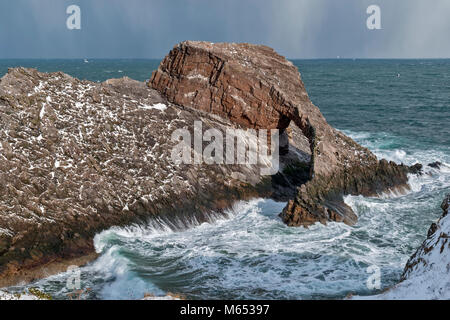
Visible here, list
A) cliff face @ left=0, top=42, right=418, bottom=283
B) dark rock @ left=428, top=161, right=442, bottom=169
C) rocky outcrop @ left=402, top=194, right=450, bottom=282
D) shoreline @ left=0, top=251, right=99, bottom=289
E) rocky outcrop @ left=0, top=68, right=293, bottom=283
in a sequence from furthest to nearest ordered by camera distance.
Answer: dark rock @ left=428, top=161, right=442, bottom=169 → cliff face @ left=0, top=42, right=418, bottom=283 → rocky outcrop @ left=0, top=68, right=293, bottom=283 → shoreline @ left=0, top=251, right=99, bottom=289 → rocky outcrop @ left=402, top=194, right=450, bottom=282

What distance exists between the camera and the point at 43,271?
1777cm

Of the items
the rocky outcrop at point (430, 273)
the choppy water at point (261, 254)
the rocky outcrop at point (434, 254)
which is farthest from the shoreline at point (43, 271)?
the rocky outcrop at point (434, 254)

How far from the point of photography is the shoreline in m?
17.1

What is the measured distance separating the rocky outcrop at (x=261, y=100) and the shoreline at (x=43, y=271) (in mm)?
14282

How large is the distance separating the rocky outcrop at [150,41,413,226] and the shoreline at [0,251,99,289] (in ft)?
46.9

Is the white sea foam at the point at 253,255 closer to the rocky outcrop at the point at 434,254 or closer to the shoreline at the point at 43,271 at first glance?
the shoreline at the point at 43,271

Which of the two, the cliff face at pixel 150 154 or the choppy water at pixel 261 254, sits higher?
the cliff face at pixel 150 154

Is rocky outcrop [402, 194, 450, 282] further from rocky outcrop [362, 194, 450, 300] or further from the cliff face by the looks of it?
the cliff face

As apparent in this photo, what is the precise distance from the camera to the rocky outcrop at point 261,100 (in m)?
27.5

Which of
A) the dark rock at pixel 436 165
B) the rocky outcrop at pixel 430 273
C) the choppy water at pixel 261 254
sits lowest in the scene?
the choppy water at pixel 261 254

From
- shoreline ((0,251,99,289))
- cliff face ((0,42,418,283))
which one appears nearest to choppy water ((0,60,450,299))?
shoreline ((0,251,99,289))

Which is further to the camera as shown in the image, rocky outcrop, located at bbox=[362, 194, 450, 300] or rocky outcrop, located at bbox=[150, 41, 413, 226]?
rocky outcrop, located at bbox=[150, 41, 413, 226]
